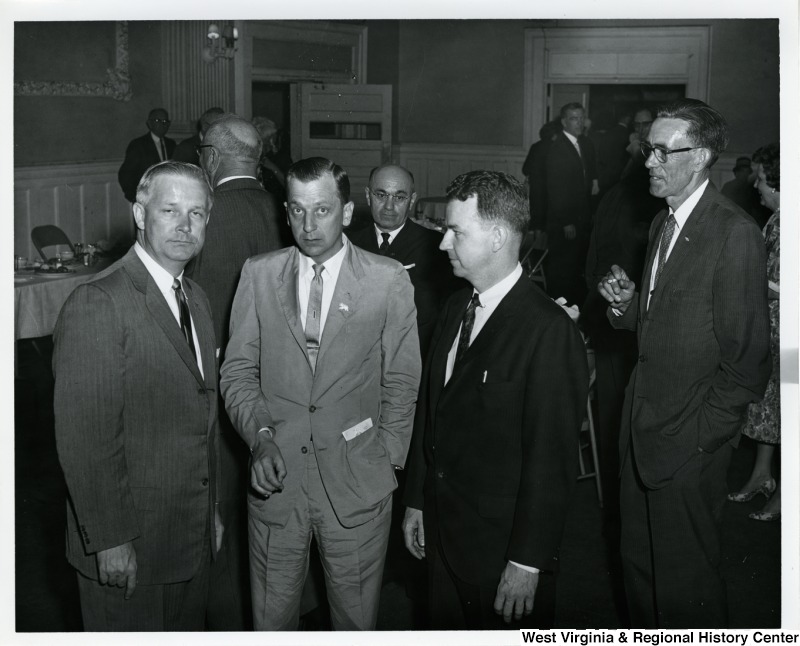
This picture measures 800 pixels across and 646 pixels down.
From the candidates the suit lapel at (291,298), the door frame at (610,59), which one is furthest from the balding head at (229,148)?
the door frame at (610,59)

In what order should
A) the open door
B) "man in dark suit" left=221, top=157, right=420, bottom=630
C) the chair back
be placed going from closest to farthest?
"man in dark suit" left=221, top=157, right=420, bottom=630 < the chair back < the open door

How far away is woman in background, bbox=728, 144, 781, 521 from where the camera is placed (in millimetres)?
3623

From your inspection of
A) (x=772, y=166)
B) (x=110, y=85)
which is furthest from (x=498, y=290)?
(x=110, y=85)

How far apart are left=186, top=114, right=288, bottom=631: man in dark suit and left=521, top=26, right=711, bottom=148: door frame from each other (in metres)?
9.75

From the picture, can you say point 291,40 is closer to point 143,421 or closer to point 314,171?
point 314,171

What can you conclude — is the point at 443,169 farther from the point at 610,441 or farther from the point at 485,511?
the point at 485,511

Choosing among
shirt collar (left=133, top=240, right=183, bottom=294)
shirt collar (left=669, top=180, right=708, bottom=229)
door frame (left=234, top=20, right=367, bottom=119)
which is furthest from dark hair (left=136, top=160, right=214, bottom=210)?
door frame (left=234, top=20, right=367, bottom=119)

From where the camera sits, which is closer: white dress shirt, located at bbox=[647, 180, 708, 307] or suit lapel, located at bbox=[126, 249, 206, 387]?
suit lapel, located at bbox=[126, 249, 206, 387]

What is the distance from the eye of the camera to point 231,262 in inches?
123

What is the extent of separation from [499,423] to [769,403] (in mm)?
2584

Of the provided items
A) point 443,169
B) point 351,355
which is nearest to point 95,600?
point 351,355

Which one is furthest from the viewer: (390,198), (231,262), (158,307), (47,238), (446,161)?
(446,161)

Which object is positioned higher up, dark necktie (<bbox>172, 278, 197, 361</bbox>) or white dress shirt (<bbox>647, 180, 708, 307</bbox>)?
→ white dress shirt (<bbox>647, 180, 708, 307</bbox>)

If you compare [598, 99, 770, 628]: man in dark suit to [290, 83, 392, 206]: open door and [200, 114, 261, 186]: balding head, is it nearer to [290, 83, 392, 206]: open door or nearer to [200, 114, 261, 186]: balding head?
[200, 114, 261, 186]: balding head
